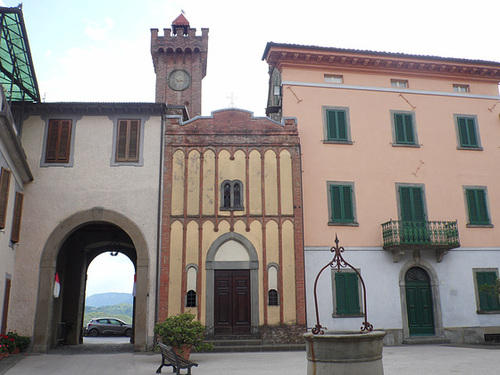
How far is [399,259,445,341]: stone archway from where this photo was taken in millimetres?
19250

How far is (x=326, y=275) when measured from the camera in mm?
19156

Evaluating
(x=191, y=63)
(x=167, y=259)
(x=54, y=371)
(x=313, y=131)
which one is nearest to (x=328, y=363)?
(x=54, y=371)

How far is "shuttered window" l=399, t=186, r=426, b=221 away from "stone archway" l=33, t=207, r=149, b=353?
11023 millimetres

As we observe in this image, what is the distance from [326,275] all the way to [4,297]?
1201cm

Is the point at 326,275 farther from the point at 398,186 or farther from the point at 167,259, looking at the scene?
the point at 167,259

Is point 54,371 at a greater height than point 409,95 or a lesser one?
lesser

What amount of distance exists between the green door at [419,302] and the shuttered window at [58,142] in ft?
49.6

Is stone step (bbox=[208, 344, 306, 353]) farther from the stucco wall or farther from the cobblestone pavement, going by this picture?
the stucco wall

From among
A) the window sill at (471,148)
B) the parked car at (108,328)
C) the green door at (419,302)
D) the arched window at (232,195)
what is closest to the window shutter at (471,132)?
the window sill at (471,148)

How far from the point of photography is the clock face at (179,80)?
120ft

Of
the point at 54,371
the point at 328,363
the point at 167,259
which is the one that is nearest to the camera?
the point at 328,363

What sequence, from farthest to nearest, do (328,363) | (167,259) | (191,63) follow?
(191,63) < (167,259) < (328,363)

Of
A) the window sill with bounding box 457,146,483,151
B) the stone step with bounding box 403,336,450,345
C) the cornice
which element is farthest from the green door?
the cornice

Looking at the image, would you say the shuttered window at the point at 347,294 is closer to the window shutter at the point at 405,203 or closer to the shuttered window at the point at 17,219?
the window shutter at the point at 405,203
